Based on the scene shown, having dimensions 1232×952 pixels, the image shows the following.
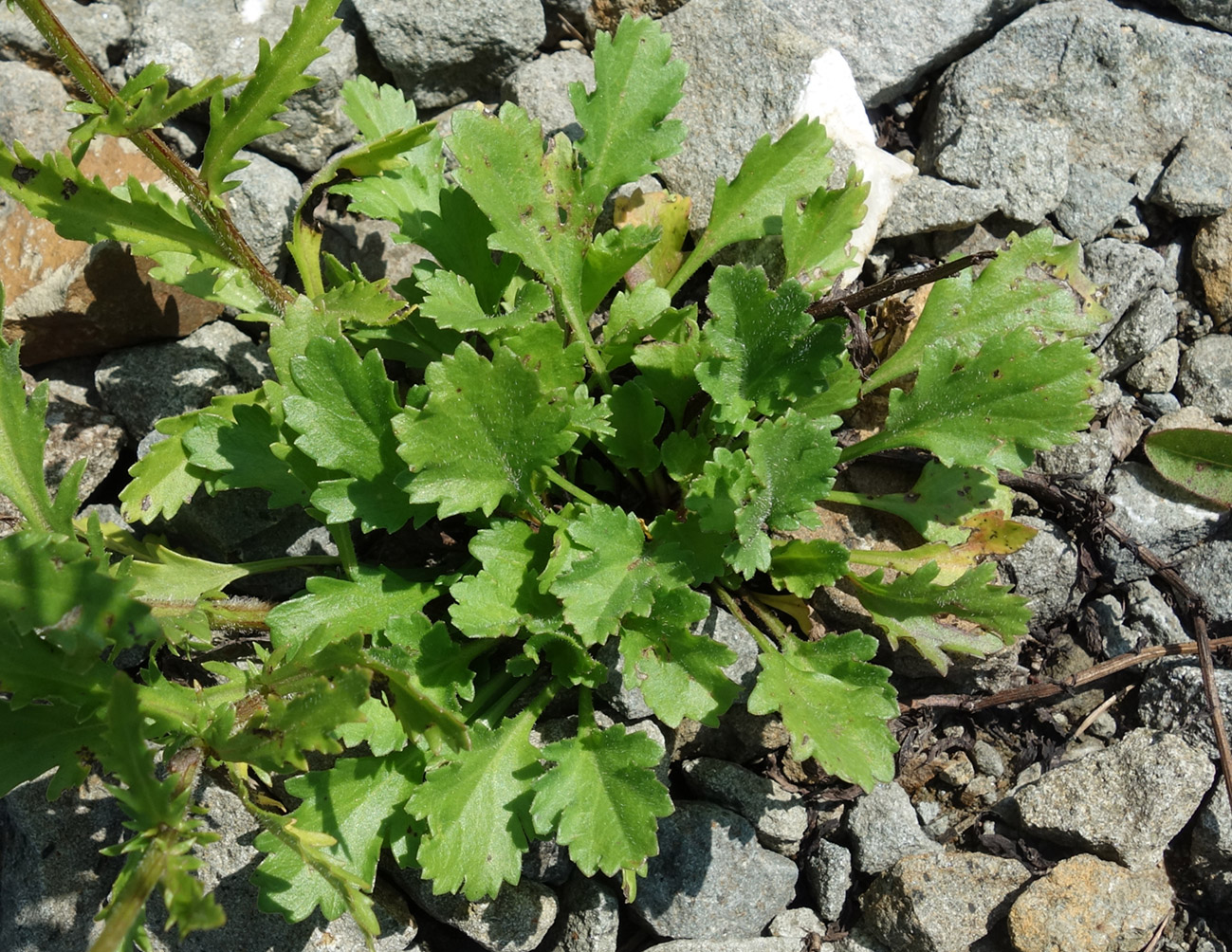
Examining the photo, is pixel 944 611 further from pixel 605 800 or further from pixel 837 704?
pixel 605 800

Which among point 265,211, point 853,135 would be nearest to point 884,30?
point 853,135

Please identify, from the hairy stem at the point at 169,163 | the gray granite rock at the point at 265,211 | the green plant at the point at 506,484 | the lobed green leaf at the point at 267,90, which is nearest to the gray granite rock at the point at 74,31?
the gray granite rock at the point at 265,211

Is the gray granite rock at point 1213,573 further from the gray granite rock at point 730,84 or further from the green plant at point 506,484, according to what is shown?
the gray granite rock at point 730,84

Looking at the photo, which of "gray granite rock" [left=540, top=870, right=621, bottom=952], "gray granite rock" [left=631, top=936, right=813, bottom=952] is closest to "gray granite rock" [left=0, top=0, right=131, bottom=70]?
"gray granite rock" [left=540, top=870, right=621, bottom=952]

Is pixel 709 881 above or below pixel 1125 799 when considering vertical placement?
above

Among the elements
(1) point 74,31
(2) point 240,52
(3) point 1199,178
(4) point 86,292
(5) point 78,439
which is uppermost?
(1) point 74,31

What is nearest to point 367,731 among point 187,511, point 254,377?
point 187,511
